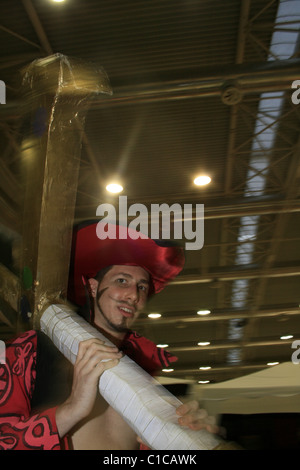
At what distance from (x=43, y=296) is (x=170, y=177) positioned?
390 cm

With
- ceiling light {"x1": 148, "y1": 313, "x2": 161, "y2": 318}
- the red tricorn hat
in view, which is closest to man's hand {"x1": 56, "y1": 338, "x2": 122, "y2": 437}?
the red tricorn hat

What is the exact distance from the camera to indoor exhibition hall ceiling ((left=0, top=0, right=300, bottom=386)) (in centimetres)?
283

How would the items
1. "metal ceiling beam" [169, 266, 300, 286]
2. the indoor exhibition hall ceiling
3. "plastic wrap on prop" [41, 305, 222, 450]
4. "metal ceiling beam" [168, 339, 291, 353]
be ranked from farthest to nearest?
"metal ceiling beam" [168, 339, 291, 353] < "metal ceiling beam" [169, 266, 300, 286] < the indoor exhibition hall ceiling < "plastic wrap on prop" [41, 305, 222, 450]

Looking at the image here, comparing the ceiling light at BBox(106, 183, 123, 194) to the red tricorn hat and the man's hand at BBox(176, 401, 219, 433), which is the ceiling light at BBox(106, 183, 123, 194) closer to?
the red tricorn hat

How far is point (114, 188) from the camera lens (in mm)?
4609

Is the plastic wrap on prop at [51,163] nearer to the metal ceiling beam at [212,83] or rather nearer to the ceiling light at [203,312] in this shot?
the metal ceiling beam at [212,83]

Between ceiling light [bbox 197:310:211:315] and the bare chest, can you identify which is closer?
the bare chest

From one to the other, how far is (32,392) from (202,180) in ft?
13.2

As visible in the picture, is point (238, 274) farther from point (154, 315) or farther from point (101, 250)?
point (101, 250)

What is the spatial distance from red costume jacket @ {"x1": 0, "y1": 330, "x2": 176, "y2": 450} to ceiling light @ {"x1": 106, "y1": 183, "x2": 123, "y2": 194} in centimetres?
387

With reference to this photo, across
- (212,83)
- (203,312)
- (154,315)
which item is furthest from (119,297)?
(154,315)

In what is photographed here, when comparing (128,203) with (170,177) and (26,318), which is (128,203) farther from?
(26,318)

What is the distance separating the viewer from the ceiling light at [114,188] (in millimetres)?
4566

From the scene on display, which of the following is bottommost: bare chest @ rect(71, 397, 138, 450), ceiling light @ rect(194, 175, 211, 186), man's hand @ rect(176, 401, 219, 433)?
bare chest @ rect(71, 397, 138, 450)
